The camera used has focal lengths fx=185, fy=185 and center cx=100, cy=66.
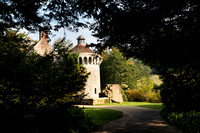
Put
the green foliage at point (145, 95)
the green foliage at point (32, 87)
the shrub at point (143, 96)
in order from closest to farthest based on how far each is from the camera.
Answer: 1. the green foliage at point (32, 87)
2. the shrub at point (143, 96)
3. the green foliage at point (145, 95)

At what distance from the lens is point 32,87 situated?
16.6 feet

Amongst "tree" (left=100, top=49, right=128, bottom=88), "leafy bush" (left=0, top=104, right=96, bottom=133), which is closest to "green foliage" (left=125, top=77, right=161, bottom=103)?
"tree" (left=100, top=49, right=128, bottom=88)

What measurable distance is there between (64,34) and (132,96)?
2724 cm

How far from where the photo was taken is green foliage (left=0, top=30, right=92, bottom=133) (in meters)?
5.04

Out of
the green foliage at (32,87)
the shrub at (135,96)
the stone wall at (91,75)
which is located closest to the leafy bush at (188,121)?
the green foliage at (32,87)

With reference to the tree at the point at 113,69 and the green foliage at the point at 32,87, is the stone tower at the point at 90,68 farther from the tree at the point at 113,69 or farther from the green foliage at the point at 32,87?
the green foliage at the point at 32,87

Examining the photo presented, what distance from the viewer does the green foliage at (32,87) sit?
5.04 m

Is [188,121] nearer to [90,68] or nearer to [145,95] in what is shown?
[145,95]

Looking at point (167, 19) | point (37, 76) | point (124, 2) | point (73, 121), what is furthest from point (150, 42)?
point (73, 121)

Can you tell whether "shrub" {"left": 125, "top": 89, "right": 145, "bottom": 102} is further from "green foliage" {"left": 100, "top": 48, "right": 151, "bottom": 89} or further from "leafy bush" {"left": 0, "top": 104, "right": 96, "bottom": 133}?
"leafy bush" {"left": 0, "top": 104, "right": 96, "bottom": 133}

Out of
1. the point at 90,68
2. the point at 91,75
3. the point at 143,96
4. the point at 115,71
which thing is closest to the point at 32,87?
the point at 90,68

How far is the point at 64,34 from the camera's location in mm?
5527

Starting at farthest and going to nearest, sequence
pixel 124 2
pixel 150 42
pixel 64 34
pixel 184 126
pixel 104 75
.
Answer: pixel 104 75
pixel 184 126
pixel 64 34
pixel 124 2
pixel 150 42

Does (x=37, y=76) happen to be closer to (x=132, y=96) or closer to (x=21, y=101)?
(x=21, y=101)
